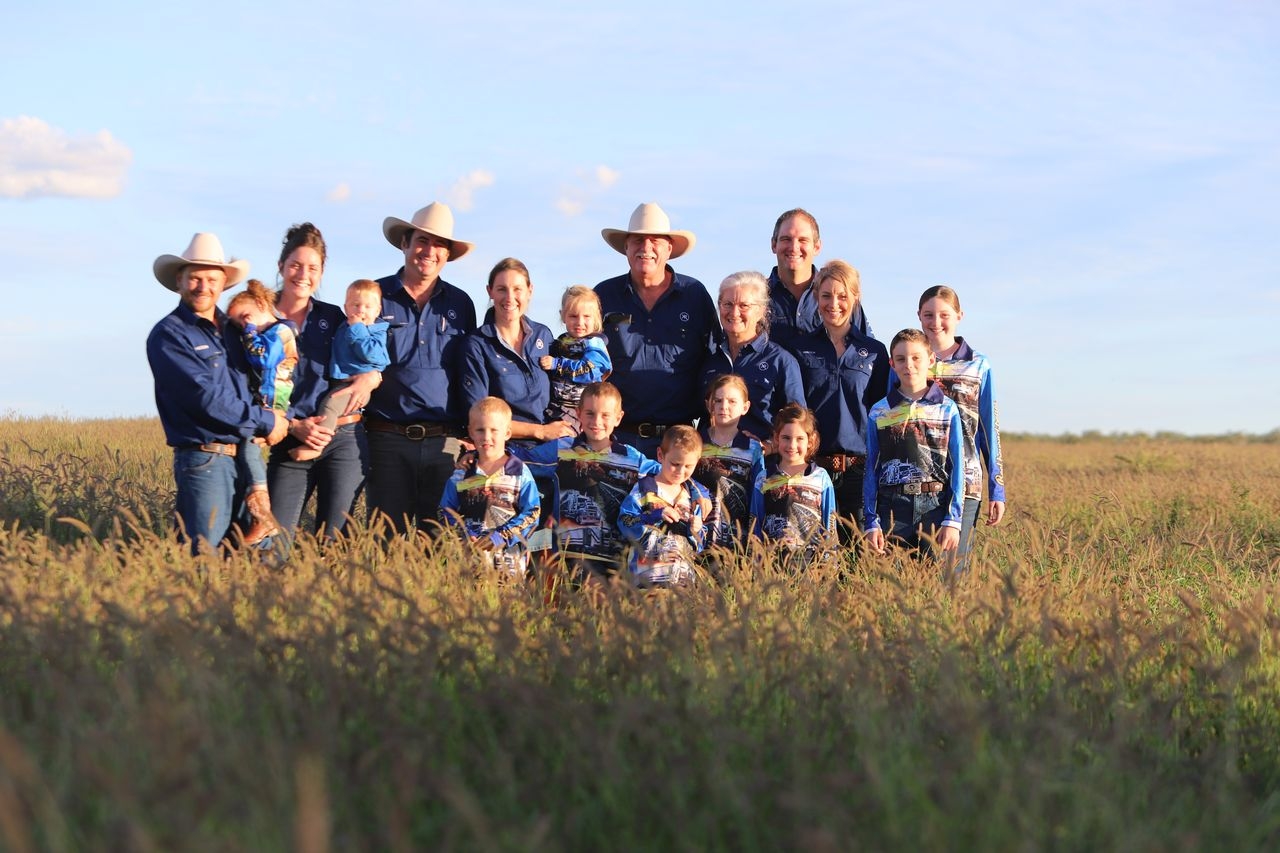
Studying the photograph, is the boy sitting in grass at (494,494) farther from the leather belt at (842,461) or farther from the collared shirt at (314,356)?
the leather belt at (842,461)

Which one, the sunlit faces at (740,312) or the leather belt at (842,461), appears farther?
the leather belt at (842,461)

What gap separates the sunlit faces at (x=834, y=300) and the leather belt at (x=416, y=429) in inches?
89.4

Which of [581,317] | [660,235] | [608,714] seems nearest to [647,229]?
[660,235]

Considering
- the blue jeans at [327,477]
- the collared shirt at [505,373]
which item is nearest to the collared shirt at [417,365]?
the collared shirt at [505,373]

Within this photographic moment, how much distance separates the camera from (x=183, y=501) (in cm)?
689

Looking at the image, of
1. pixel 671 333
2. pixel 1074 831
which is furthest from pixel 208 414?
pixel 1074 831

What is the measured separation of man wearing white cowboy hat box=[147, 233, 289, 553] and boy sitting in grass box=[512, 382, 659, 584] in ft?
5.35

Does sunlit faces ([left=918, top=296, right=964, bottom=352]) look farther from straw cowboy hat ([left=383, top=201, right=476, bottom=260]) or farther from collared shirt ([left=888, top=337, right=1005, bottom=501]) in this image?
straw cowboy hat ([left=383, top=201, right=476, bottom=260])

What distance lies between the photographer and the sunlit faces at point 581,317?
281 inches

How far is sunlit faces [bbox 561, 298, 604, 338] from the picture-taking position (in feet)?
23.4

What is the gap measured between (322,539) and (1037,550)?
4.07 meters

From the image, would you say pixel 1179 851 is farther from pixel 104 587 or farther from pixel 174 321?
pixel 174 321

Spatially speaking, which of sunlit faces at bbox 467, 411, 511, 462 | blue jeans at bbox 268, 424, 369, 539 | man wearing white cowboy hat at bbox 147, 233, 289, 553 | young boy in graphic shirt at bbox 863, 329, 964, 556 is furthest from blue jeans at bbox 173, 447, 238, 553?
young boy in graphic shirt at bbox 863, 329, 964, 556

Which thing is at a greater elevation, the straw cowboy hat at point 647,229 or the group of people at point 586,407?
the straw cowboy hat at point 647,229
